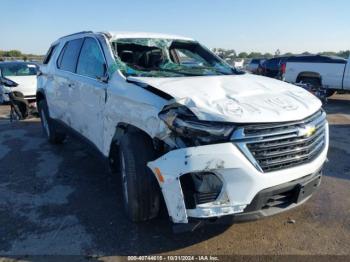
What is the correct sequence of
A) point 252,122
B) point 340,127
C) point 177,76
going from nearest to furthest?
point 252,122 < point 177,76 < point 340,127

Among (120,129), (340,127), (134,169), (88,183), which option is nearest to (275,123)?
(134,169)

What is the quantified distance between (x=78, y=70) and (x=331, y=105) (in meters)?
9.74

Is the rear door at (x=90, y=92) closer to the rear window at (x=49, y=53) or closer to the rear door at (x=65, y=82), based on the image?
the rear door at (x=65, y=82)

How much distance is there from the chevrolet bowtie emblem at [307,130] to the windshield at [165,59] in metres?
1.49

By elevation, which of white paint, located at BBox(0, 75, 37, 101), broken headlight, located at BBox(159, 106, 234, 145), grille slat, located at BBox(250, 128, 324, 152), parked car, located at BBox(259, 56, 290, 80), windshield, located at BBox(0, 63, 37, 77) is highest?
broken headlight, located at BBox(159, 106, 234, 145)

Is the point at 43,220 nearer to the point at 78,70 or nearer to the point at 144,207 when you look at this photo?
the point at 144,207

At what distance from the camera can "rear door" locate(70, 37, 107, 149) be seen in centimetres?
409

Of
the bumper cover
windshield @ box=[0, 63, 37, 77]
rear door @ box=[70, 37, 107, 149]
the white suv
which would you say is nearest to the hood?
windshield @ box=[0, 63, 37, 77]

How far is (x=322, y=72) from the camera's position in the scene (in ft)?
41.1

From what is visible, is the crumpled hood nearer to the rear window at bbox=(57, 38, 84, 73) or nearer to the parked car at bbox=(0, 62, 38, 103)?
the rear window at bbox=(57, 38, 84, 73)

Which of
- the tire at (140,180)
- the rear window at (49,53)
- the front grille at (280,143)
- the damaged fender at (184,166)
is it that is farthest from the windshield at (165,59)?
the rear window at (49,53)

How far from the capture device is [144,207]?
126 inches

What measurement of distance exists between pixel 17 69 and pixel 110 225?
33.6 ft

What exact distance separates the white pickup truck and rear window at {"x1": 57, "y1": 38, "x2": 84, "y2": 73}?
31.4ft
